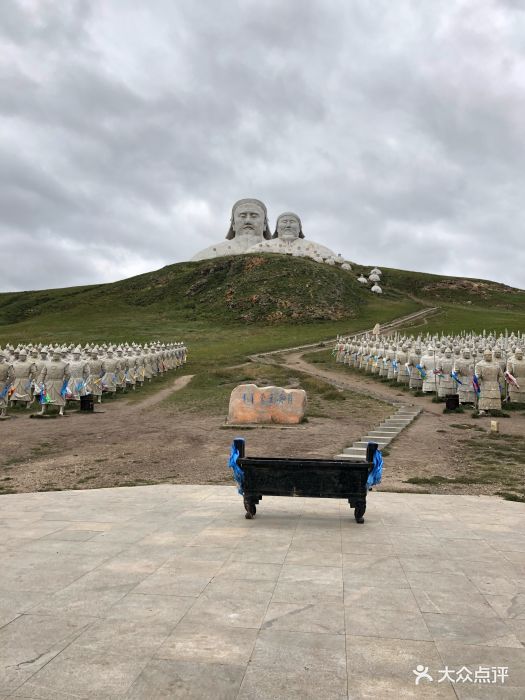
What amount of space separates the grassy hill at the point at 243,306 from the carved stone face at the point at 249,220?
1660 centimetres

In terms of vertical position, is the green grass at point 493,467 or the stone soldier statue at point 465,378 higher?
the stone soldier statue at point 465,378

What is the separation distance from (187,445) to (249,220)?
95.0 meters

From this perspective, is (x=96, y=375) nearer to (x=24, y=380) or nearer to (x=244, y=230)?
(x=24, y=380)

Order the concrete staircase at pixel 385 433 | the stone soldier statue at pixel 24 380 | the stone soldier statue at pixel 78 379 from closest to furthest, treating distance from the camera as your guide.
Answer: the concrete staircase at pixel 385 433, the stone soldier statue at pixel 78 379, the stone soldier statue at pixel 24 380

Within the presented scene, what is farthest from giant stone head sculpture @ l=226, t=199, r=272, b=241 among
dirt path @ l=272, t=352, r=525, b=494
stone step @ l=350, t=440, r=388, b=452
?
stone step @ l=350, t=440, r=388, b=452

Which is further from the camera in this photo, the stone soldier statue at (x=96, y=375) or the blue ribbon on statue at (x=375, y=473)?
the stone soldier statue at (x=96, y=375)

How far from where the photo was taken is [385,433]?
47.3 ft

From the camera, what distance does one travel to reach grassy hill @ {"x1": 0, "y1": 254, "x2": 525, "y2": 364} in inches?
2125

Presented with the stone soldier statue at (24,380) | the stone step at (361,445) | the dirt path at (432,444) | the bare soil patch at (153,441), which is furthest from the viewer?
the stone soldier statue at (24,380)

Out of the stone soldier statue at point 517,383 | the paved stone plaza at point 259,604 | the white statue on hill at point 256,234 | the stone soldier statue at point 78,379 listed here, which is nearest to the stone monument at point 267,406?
the stone soldier statue at point 78,379

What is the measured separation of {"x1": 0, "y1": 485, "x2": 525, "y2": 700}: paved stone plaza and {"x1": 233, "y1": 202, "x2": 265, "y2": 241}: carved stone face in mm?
101131

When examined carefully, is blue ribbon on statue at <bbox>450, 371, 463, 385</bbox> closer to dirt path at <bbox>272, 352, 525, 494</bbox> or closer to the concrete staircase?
dirt path at <bbox>272, 352, 525, 494</bbox>

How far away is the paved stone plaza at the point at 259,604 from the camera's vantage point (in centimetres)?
317

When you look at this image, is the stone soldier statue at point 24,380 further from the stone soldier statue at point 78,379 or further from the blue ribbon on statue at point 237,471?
the blue ribbon on statue at point 237,471
